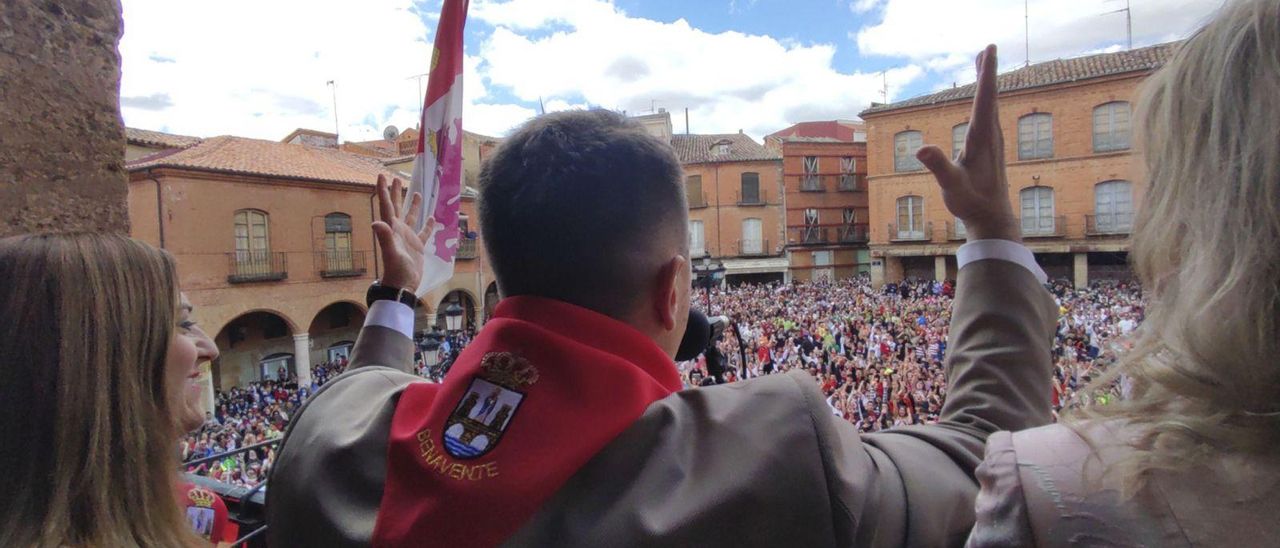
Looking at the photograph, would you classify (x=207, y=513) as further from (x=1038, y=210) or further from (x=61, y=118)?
(x=1038, y=210)

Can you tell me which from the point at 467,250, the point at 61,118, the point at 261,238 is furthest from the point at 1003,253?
the point at 467,250

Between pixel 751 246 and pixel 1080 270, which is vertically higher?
pixel 751 246

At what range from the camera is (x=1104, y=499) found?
67 cm

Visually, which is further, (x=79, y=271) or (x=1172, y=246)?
(x=79, y=271)

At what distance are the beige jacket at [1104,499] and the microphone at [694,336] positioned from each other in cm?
61

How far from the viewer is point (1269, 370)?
0.63m

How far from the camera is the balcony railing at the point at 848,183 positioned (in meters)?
30.1

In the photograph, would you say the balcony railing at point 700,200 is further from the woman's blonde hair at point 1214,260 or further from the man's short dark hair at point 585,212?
the woman's blonde hair at point 1214,260

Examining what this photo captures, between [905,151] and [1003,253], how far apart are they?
22.4 meters

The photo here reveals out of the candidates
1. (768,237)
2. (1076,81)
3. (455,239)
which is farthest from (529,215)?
(768,237)

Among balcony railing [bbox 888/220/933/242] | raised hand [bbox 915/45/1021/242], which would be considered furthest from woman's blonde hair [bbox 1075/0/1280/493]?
balcony railing [bbox 888/220/933/242]

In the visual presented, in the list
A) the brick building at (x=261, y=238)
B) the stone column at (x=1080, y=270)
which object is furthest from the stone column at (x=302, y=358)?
the stone column at (x=1080, y=270)

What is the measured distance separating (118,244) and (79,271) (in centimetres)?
9

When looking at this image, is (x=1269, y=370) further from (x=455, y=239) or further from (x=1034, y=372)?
(x=455, y=239)
